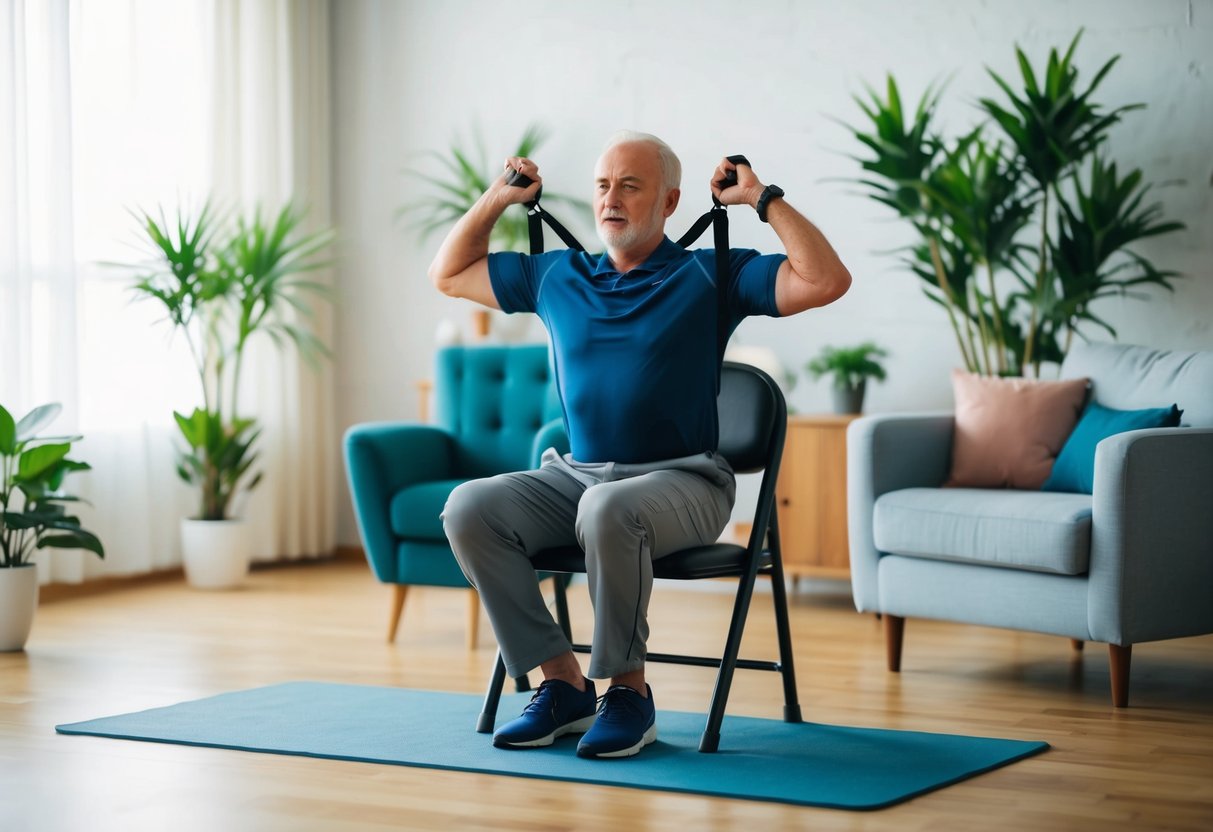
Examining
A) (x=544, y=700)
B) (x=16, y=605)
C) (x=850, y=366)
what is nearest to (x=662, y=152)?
(x=544, y=700)

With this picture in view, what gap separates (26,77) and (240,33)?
3.68ft

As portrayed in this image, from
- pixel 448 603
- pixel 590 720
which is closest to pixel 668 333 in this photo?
pixel 590 720

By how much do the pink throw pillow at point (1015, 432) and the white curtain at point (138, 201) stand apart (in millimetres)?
2765

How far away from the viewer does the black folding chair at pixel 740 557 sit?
291cm

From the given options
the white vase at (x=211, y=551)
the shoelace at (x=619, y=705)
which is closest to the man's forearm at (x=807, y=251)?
the shoelace at (x=619, y=705)

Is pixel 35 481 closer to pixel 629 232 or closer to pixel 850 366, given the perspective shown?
pixel 629 232

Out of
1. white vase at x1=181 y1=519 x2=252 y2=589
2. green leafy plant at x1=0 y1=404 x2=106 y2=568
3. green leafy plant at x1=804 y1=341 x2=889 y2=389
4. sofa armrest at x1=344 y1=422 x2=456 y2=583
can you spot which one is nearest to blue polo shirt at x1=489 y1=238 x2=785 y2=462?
sofa armrest at x1=344 y1=422 x2=456 y2=583

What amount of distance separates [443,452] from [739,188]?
1.73 meters

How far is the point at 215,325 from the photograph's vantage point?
5516 mm

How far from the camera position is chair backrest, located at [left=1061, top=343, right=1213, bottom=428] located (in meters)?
3.78

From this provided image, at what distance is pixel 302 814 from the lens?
2494mm

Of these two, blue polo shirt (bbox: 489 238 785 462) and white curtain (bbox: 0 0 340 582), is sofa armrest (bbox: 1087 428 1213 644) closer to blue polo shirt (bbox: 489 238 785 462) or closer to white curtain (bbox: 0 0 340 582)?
blue polo shirt (bbox: 489 238 785 462)

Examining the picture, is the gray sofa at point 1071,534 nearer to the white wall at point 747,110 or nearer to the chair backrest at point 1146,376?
the chair backrest at point 1146,376

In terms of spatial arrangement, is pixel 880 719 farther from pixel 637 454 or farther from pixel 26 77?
pixel 26 77
